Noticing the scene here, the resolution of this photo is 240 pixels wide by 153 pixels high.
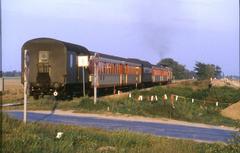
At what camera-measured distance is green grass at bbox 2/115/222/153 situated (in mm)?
11698

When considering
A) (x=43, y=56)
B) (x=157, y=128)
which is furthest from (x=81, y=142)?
→ (x=43, y=56)

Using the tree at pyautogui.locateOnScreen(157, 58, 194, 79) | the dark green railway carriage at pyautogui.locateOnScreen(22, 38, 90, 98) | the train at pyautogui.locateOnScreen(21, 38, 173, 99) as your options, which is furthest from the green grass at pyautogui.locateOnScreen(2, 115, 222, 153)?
the tree at pyautogui.locateOnScreen(157, 58, 194, 79)

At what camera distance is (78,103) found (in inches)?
1188

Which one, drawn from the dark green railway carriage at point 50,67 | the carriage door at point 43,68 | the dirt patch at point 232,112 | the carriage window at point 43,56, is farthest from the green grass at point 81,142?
the dirt patch at point 232,112

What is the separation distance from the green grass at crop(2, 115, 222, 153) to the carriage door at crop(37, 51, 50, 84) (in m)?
17.3

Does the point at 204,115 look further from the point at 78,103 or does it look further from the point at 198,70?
the point at 198,70

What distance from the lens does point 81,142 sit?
13.9m

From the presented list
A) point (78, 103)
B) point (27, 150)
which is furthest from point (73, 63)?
point (27, 150)

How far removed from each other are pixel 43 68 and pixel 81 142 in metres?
21.3

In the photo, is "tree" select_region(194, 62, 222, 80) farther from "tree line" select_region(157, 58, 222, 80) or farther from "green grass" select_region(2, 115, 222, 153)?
"green grass" select_region(2, 115, 222, 153)

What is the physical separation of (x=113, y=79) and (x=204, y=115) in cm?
1373

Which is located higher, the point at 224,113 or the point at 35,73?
the point at 35,73

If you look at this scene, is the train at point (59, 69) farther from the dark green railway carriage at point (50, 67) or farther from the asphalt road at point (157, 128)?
the asphalt road at point (157, 128)

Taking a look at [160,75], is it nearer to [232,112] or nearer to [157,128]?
[232,112]
